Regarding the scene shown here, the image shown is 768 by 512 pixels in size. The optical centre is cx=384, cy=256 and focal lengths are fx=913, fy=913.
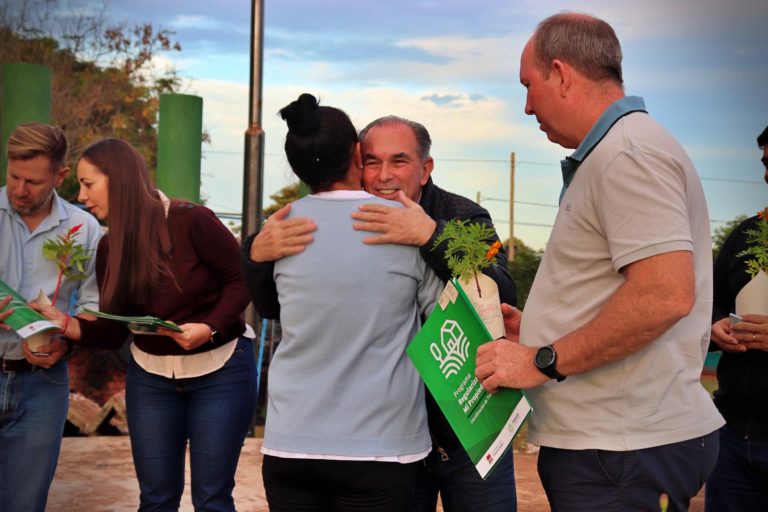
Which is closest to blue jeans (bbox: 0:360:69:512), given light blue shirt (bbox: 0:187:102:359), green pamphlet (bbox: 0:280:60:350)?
light blue shirt (bbox: 0:187:102:359)

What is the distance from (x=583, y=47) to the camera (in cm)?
232

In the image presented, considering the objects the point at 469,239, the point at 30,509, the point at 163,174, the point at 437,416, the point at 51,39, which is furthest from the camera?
the point at 51,39

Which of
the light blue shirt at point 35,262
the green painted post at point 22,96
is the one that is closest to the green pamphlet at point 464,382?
the light blue shirt at point 35,262

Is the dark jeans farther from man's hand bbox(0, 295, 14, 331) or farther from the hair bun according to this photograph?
man's hand bbox(0, 295, 14, 331)

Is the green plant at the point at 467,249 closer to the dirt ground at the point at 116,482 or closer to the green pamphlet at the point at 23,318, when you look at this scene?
the green pamphlet at the point at 23,318

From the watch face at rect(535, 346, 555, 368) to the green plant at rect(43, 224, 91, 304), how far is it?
2.34 meters

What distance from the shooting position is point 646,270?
2.14 m

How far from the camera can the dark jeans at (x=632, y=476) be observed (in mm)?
2260

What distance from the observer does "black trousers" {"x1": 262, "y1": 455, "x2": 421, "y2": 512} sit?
8.37 feet

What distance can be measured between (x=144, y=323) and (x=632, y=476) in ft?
6.66

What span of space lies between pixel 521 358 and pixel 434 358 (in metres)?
0.25

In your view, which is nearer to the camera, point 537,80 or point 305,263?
point 537,80

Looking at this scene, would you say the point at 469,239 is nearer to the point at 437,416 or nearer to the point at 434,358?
the point at 434,358

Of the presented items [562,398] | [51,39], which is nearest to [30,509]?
[562,398]
